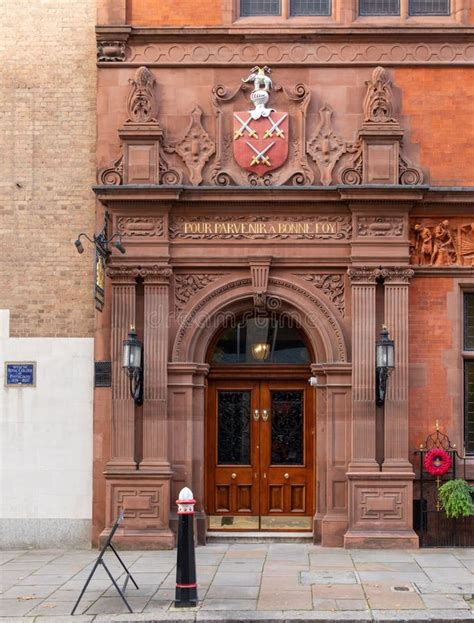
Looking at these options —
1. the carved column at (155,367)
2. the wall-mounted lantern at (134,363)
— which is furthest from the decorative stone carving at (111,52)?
the wall-mounted lantern at (134,363)

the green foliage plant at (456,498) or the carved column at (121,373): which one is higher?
the carved column at (121,373)

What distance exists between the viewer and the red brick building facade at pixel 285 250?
14570mm

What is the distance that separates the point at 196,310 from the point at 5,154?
406cm

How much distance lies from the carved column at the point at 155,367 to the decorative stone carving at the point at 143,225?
570mm

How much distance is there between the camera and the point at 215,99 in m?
15.1

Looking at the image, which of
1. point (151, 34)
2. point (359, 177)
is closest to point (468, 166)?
point (359, 177)

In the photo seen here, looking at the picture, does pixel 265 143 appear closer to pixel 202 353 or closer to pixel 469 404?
pixel 202 353

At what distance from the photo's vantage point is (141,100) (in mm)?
14906

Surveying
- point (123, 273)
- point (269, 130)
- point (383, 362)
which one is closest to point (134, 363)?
point (123, 273)

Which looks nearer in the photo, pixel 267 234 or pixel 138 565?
pixel 138 565

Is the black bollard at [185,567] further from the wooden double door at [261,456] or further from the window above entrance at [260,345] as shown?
the window above entrance at [260,345]

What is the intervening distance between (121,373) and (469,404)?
219 inches

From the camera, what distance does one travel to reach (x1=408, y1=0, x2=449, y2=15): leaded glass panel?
15398 mm

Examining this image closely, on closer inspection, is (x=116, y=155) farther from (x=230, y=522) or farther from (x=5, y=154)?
(x=230, y=522)
